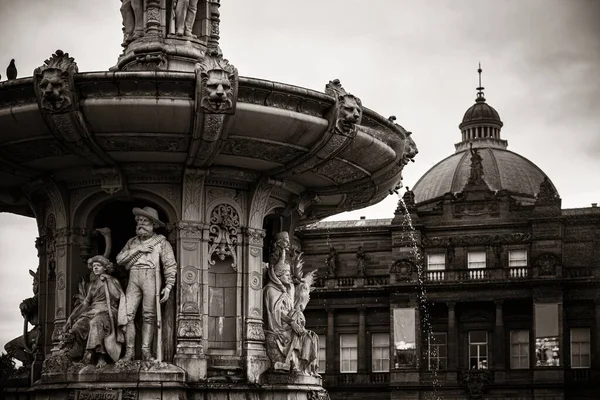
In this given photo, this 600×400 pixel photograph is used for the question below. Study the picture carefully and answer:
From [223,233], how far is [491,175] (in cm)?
6660

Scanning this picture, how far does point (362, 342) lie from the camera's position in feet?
226

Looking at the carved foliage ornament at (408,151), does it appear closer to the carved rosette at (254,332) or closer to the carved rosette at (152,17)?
the carved rosette at (254,332)

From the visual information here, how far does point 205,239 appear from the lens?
1232 centimetres

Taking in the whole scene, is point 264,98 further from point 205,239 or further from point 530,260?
point 530,260

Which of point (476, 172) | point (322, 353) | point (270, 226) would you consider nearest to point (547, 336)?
point (476, 172)

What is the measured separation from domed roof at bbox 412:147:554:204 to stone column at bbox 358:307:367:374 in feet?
39.7

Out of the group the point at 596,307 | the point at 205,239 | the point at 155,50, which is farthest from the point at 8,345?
the point at 596,307

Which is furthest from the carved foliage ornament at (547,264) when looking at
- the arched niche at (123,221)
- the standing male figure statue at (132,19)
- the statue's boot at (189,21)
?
the arched niche at (123,221)

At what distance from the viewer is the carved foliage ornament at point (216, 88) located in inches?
434

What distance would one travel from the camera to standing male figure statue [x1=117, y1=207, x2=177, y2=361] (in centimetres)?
1181

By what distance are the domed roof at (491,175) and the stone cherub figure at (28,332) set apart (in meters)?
63.3

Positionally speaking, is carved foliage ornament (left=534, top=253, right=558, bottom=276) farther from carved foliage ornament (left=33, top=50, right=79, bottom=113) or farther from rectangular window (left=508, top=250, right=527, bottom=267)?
carved foliage ornament (left=33, top=50, right=79, bottom=113)

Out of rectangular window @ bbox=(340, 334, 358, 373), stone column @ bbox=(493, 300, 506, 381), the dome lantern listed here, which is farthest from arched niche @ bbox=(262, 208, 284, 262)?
the dome lantern

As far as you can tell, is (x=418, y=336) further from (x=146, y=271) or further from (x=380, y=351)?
(x=146, y=271)
